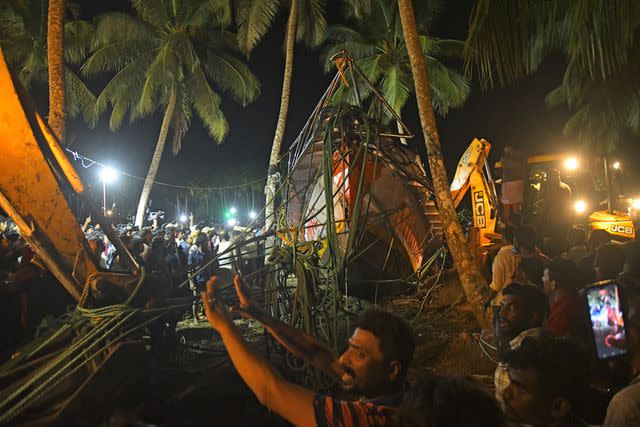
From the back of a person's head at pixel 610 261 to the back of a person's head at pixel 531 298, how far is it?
2636mm

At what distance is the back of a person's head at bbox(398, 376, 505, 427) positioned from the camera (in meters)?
1.39

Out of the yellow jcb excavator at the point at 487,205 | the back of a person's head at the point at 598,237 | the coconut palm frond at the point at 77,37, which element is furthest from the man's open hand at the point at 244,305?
the coconut palm frond at the point at 77,37

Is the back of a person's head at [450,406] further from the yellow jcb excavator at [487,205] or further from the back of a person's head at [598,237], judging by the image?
the back of a person's head at [598,237]

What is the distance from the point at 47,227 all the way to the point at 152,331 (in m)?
1.29

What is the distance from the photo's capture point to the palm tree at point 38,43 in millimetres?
17391

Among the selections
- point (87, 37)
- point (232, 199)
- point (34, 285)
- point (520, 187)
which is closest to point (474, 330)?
point (520, 187)

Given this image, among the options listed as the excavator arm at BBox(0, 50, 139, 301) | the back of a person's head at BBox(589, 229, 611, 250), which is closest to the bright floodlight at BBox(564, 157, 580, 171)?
the back of a person's head at BBox(589, 229, 611, 250)

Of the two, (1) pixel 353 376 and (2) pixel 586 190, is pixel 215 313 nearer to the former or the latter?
(1) pixel 353 376

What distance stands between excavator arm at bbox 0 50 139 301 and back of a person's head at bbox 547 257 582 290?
3352mm

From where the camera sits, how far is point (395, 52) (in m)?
20.7

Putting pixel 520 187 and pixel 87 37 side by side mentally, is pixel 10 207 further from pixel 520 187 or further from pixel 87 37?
pixel 87 37

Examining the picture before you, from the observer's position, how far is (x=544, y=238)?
9.52 metres

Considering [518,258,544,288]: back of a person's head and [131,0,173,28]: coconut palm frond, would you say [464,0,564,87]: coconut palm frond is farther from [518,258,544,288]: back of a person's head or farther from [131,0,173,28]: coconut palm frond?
[131,0,173,28]: coconut palm frond

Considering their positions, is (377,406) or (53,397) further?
(53,397)
